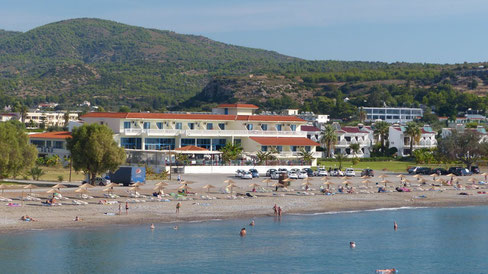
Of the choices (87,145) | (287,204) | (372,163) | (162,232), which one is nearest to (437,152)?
(372,163)

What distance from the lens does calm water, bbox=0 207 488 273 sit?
4100 centimetres

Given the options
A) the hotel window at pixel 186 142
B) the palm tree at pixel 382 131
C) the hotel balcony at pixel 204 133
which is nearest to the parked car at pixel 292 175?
the hotel balcony at pixel 204 133

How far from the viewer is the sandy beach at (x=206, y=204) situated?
49969 mm

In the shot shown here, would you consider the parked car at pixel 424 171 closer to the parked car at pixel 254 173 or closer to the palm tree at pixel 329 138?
the palm tree at pixel 329 138

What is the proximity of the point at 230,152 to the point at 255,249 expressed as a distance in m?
38.1

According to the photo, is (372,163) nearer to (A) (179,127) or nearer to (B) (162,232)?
(A) (179,127)

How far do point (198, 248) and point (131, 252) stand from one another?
160 inches

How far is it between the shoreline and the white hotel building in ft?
67.6

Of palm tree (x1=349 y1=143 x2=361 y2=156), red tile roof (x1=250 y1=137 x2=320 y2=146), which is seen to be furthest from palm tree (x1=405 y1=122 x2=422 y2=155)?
red tile roof (x1=250 y1=137 x2=320 y2=146)

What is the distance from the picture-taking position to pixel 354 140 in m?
118

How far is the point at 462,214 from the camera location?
210 ft

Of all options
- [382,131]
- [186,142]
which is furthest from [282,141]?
[382,131]

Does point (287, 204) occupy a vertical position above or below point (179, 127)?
below

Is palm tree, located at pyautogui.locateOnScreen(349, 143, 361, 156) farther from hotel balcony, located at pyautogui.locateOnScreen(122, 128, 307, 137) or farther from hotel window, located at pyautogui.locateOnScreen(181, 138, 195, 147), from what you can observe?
hotel window, located at pyautogui.locateOnScreen(181, 138, 195, 147)
